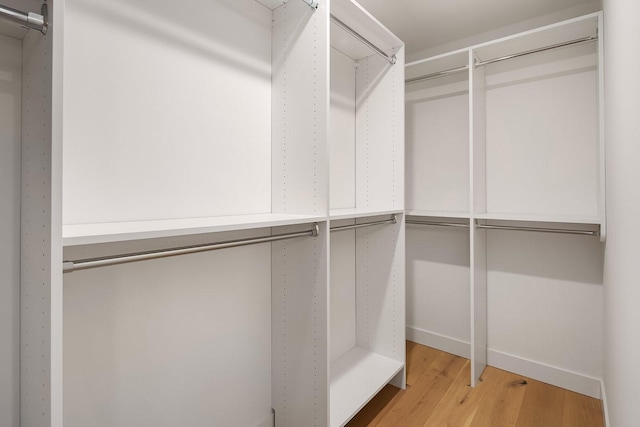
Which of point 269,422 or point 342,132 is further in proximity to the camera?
point 342,132

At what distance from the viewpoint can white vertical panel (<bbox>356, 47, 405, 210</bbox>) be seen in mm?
2191

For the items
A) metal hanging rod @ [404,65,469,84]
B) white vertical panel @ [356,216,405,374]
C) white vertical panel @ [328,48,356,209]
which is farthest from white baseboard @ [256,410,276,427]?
metal hanging rod @ [404,65,469,84]

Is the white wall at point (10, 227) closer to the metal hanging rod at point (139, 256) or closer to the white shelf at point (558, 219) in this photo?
the metal hanging rod at point (139, 256)

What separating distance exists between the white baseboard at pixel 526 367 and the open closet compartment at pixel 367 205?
2.46 feet

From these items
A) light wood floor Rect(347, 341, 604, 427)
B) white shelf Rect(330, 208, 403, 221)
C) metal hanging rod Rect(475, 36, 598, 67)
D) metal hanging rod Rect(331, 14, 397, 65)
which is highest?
metal hanging rod Rect(475, 36, 598, 67)

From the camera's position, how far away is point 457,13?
2.32 meters

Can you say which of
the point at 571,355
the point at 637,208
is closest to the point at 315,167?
the point at 637,208

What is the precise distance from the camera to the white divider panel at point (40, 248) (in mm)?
756

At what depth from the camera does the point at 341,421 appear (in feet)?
5.47

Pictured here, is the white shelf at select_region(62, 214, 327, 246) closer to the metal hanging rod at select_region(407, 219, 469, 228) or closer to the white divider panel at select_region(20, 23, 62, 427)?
the white divider panel at select_region(20, 23, 62, 427)

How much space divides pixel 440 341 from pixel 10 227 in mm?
2838

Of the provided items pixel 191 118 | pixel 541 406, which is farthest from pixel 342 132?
pixel 541 406

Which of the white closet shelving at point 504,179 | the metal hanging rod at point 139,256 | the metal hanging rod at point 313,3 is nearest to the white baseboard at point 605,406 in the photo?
the white closet shelving at point 504,179

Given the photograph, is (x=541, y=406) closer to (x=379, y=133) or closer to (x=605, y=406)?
(x=605, y=406)
